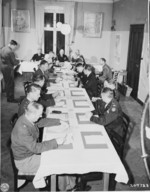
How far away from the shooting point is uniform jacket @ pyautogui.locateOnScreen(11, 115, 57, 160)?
2.14 metres

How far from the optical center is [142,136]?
3.76ft

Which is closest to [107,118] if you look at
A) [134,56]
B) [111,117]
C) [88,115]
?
[111,117]

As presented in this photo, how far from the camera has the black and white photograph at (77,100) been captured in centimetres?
211

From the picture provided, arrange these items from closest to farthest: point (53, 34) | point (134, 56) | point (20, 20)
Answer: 1. point (134, 56)
2. point (20, 20)
3. point (53, 34)

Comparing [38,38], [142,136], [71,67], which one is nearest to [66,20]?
[38,38]

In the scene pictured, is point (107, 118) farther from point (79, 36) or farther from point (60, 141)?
point (79, 36)

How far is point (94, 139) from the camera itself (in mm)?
2373

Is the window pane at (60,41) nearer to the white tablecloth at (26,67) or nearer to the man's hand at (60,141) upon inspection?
the white tablecloth at (26,67)

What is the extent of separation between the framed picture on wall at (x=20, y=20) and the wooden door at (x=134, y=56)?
12.9 ft

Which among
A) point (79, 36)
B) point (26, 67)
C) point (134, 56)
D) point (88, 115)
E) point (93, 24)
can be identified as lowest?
point (88, 115)

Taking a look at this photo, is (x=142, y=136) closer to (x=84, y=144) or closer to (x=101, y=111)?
(x=84, y=144)

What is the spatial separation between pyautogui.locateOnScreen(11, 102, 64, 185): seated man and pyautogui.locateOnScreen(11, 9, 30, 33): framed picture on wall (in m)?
7.19

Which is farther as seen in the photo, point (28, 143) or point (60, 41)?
point (60, 41)

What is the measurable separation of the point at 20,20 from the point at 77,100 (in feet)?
20.1
